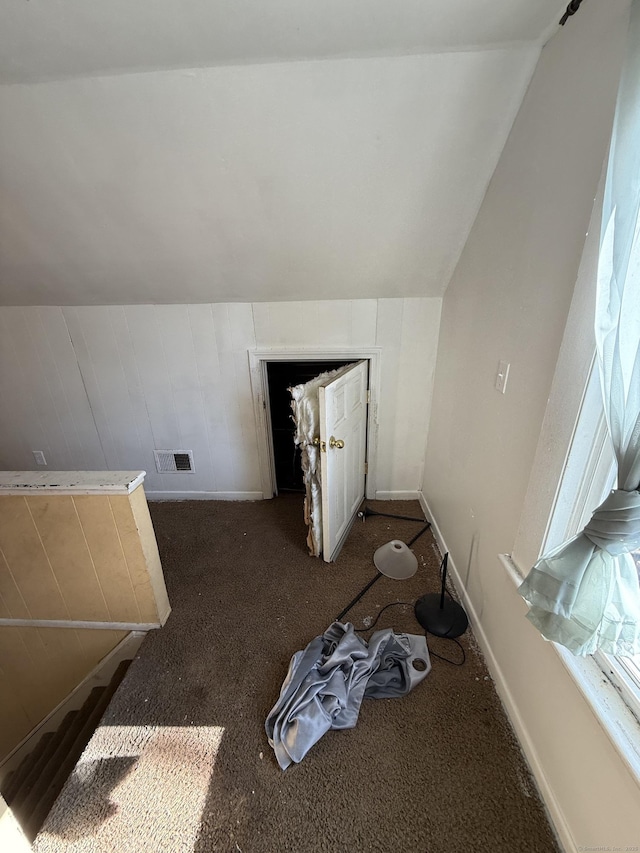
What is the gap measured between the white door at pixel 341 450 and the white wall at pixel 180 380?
23 centimetres

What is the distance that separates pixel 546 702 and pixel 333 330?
Result: 209 centimetres

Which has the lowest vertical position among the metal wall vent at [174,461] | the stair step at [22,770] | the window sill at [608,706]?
the stair step at [22,770]

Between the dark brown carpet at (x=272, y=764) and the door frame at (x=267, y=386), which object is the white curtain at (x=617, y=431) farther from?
the door frame at (x=267, y=386)

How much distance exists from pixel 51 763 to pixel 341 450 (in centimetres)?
210

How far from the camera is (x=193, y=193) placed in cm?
158

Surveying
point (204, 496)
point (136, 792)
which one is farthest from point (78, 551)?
point (204, 496)

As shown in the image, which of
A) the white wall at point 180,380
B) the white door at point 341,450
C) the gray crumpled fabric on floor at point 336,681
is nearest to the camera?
the gray crumpled fabric on floor at point 336,681

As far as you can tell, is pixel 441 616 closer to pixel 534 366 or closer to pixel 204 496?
pixel 534 366

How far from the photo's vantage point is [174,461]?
275cm

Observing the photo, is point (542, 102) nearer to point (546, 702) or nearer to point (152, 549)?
point (546, 702)

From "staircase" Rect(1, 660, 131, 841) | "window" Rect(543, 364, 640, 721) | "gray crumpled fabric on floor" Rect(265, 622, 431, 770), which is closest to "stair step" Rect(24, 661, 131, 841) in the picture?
"staircase" Rect(1, 660, 131, 841)

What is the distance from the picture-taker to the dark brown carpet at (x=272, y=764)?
1.05 m

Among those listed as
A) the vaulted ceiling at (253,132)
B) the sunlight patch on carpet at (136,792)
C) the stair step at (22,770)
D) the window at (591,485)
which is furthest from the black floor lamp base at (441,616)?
the stair step at (22,770)

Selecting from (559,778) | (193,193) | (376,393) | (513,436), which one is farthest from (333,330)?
(559,778)
